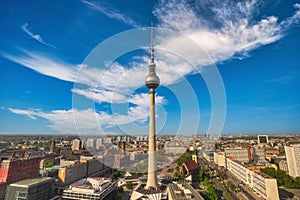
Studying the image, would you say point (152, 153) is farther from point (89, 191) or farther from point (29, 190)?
point (29, 190)

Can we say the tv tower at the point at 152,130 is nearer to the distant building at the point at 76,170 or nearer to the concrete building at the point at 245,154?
the distant building at the point at 76,170

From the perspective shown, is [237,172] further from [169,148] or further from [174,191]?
[169,148]

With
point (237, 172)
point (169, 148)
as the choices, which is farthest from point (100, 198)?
point (169, 148)

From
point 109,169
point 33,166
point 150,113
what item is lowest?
point 109,169

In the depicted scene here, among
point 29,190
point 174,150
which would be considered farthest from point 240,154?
point 29,190

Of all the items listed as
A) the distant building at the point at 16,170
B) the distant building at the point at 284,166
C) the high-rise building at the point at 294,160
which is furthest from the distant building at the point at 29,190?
the distant building at the point at 284,166

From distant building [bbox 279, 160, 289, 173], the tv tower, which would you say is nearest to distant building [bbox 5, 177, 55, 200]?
the tv tower
